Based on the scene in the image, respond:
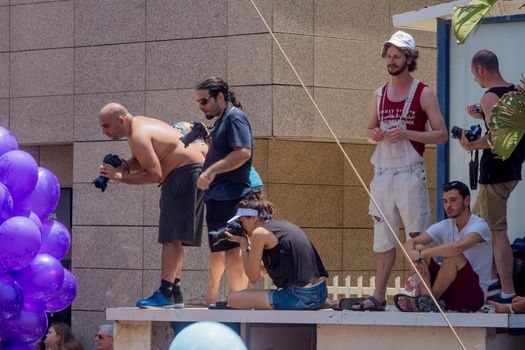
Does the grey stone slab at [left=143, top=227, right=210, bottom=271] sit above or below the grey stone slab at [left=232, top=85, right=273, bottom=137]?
below

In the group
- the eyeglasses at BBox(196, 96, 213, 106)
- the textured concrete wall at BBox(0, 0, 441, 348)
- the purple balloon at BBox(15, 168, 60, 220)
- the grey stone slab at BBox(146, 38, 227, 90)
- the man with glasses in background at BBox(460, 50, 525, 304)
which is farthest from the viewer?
the grey stone slab at BBox(146, 38, 227, 90)

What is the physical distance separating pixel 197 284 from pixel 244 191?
11.7ft

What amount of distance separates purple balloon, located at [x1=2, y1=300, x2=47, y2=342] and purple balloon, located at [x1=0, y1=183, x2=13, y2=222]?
76 centimetres

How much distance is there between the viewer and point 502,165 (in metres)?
10.2

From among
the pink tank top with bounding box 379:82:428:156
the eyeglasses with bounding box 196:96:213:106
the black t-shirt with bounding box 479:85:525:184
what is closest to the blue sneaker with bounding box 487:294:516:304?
the black t-shirt with bounding box 479:85:525:184

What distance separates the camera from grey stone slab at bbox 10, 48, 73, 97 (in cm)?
1524

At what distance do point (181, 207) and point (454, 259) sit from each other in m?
2.29

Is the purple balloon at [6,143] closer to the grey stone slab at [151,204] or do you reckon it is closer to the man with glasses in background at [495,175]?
the grey stone slab at [151,204]

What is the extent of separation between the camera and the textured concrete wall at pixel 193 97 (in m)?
13.9

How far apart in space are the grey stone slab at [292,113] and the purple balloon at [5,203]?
154 inches

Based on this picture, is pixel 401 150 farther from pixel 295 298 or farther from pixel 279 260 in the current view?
pixel 295 298

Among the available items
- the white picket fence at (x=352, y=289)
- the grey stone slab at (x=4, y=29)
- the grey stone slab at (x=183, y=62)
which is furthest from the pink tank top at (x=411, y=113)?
the grey stone slab at (x=4, y=29)

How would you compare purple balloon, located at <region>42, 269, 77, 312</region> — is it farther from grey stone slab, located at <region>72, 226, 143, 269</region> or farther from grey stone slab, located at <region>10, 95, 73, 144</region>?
grey stone slab, located at <region>10, 95, 73, 144</region>

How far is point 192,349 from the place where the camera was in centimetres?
692
